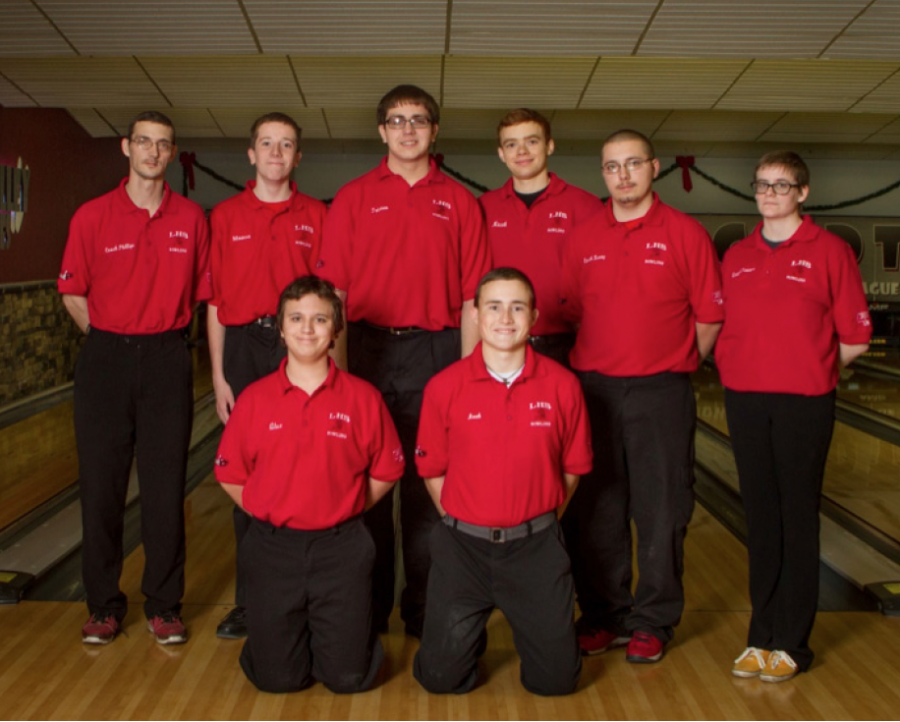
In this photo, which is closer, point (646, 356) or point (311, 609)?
point (311, 609)

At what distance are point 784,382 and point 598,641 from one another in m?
1.07

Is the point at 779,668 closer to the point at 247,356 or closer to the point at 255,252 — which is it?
the point at 247,356

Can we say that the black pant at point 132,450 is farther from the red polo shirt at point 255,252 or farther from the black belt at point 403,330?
the black belt at point 403,330

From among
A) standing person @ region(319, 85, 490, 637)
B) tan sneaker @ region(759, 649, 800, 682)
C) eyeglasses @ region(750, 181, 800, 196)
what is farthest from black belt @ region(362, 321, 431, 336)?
tan sneaker @ region(759, 649, 800, 682)

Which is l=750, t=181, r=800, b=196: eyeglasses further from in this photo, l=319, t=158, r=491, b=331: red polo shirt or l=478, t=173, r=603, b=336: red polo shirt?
l=319, t=158, r=491, b=331: red polo shirt

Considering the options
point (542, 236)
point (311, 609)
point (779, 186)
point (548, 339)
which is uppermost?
point (779, 186)

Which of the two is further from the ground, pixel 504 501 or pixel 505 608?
pixel 504 501

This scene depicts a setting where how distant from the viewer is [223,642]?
3330mm

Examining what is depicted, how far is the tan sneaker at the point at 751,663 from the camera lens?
3.03 metres

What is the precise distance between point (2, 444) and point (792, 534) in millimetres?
5367

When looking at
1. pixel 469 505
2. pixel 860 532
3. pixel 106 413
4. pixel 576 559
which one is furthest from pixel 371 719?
pixel 860 532

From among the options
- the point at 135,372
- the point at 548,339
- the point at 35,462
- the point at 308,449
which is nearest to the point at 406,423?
the point at 308,449

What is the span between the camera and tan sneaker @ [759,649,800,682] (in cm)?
298

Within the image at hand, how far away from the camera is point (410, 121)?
3.09m
